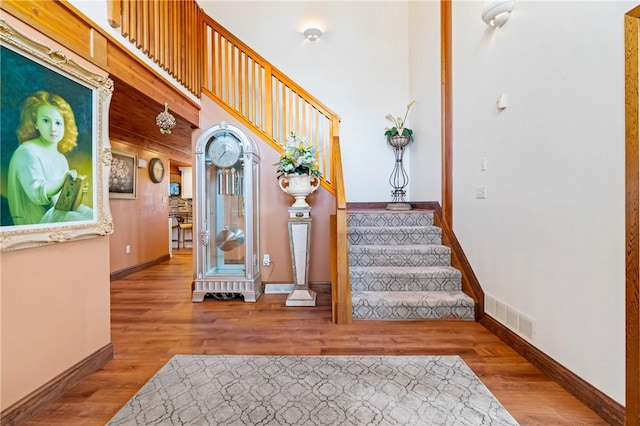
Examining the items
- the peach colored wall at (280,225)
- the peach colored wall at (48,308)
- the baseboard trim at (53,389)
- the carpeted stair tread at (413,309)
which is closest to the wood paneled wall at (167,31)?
the peach colored wall at (48,308)

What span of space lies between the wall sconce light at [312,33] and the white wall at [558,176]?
239 centimetres

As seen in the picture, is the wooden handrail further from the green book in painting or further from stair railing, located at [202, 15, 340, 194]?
the green book in painting

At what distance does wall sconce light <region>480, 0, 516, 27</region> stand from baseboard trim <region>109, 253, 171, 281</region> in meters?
5.50

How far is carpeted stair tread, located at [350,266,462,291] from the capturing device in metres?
2.89

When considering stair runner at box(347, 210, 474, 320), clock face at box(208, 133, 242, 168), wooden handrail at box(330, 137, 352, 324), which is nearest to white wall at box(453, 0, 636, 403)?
stair runner at box(347, 210, 474, 320)

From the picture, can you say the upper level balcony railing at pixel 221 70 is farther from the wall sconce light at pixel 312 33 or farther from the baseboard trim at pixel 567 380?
the baseboard trim at pixel 567 380

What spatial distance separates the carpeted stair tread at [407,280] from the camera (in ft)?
9.49

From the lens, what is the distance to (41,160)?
60.2 inches

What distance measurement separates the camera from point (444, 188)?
3.41 meters

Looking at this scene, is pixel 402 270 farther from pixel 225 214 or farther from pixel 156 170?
pixel 156 170

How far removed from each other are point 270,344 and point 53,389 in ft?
4.18

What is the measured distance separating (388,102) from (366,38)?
1.04 m

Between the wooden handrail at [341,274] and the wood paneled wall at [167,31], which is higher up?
the wood paneled wall at [167,31]

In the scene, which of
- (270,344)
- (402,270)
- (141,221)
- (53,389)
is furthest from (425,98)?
(141,221)
